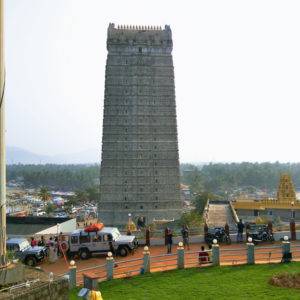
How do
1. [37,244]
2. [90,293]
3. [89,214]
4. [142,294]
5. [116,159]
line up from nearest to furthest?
1. [90,293]
2. [142,294]
3. [37,244]
4. [116,159]
5. [89,214]

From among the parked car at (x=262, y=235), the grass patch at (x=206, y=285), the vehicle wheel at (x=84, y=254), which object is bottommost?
the grass patch at (x=206, y=285)

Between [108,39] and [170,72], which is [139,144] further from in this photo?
[108,39]

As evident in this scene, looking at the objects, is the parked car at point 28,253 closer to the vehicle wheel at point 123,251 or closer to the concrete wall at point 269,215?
the vehicle wheel at point 123,251

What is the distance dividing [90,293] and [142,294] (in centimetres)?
591

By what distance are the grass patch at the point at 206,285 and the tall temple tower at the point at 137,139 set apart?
4438cm

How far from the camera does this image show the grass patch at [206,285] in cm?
1634

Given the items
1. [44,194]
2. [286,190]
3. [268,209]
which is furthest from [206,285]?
[44,194]

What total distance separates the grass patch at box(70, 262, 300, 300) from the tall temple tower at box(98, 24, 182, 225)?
44381mm

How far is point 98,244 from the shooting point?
2384cm

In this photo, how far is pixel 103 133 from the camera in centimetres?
6391

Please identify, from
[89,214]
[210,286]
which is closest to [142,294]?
[210,286]

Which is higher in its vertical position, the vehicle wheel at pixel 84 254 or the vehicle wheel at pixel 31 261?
the vehicle wheel at pixel 84 254

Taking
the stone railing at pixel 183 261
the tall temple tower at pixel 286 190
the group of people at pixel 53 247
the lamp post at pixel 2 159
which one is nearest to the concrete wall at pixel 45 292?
the lamp post at pixel 2 159

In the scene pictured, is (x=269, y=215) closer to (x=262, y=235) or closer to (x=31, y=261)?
(x=262, y=235)
